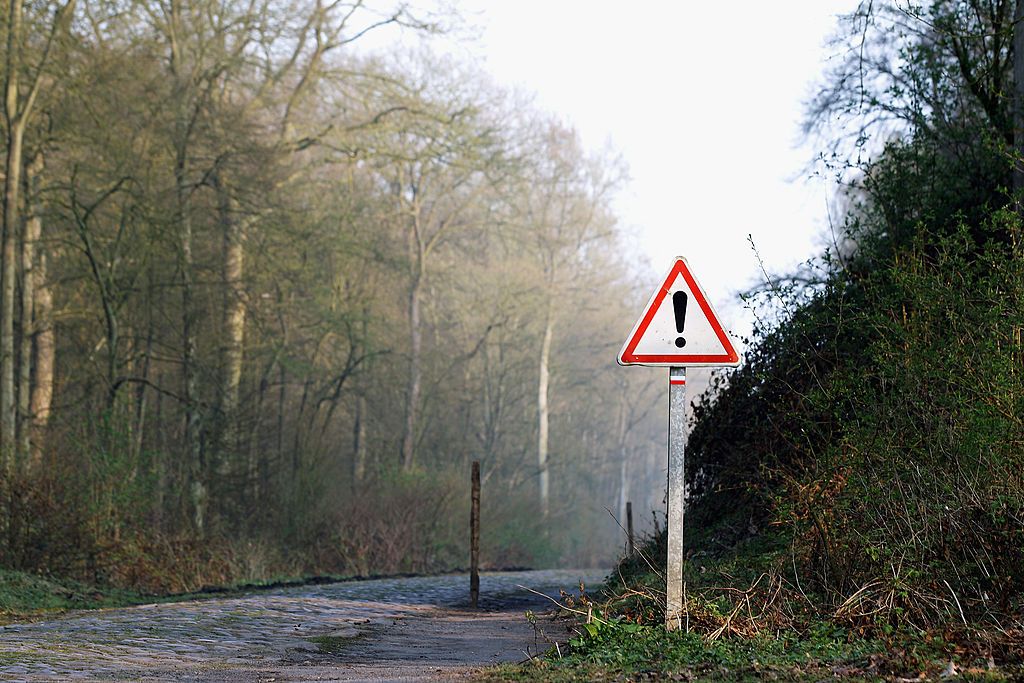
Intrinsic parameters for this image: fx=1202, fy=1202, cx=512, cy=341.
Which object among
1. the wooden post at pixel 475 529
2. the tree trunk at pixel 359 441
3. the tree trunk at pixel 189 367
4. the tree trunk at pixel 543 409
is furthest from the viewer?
the tree trunk at pixel 543 409

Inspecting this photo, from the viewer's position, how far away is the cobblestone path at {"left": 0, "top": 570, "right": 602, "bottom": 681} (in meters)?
9.20

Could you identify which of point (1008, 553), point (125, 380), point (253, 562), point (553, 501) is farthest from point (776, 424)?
point (553, 501)

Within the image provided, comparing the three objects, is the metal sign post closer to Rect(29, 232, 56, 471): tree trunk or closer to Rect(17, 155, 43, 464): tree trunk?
Rect(17, 155, 43, 464): tree trunk

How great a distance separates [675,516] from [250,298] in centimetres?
2165

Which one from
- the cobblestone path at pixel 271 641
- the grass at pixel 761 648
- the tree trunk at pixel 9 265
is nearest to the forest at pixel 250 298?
the tree trunk at pixel 9 265

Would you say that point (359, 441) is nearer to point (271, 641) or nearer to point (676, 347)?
point (271, 641)

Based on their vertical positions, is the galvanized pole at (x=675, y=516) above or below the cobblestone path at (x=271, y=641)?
above

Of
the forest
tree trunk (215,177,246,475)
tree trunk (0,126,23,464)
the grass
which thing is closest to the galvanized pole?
the grass

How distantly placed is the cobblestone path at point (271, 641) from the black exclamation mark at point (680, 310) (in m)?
3.07

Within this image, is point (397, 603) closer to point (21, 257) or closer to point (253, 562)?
point (253, 562)

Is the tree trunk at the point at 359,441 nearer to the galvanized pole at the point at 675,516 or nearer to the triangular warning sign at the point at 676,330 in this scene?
the galvanized pole at the point at 675,516

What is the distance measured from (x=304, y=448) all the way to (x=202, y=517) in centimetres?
583

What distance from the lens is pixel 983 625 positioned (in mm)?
8984

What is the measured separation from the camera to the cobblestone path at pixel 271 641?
30.2ft
